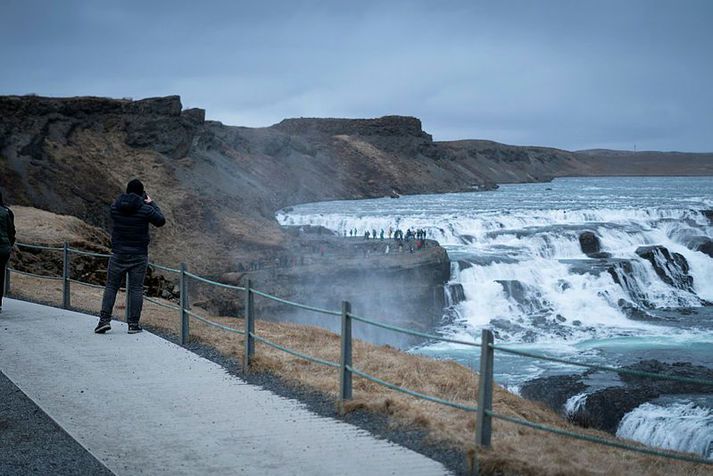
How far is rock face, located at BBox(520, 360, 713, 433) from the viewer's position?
55.0 feet

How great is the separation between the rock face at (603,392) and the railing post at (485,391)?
10.8 meters

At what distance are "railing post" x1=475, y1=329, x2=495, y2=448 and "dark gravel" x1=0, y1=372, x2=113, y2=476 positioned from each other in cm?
283

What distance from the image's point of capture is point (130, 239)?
11.3 meters

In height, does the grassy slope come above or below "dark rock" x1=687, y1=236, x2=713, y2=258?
below

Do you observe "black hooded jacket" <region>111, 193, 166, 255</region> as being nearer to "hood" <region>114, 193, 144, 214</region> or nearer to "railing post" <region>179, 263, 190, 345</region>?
"hood" <region>114, 193, 144, 214</region>

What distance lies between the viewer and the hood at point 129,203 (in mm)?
10961

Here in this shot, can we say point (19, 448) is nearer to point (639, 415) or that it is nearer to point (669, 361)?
point (639, 415)

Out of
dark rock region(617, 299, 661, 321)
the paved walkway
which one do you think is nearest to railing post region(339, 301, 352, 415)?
the paved walkway

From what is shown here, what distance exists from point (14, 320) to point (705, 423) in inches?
481

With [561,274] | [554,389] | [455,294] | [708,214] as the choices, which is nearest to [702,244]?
[708,214]

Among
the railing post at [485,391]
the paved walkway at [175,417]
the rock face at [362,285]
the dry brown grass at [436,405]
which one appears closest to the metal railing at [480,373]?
the railing post at [485,391]

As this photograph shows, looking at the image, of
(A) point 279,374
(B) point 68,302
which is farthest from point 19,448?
(B) point 68,302

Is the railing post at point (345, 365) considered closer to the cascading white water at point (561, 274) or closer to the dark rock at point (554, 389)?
the dark rock at point (554, 389)

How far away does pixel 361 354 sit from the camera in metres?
13.2
